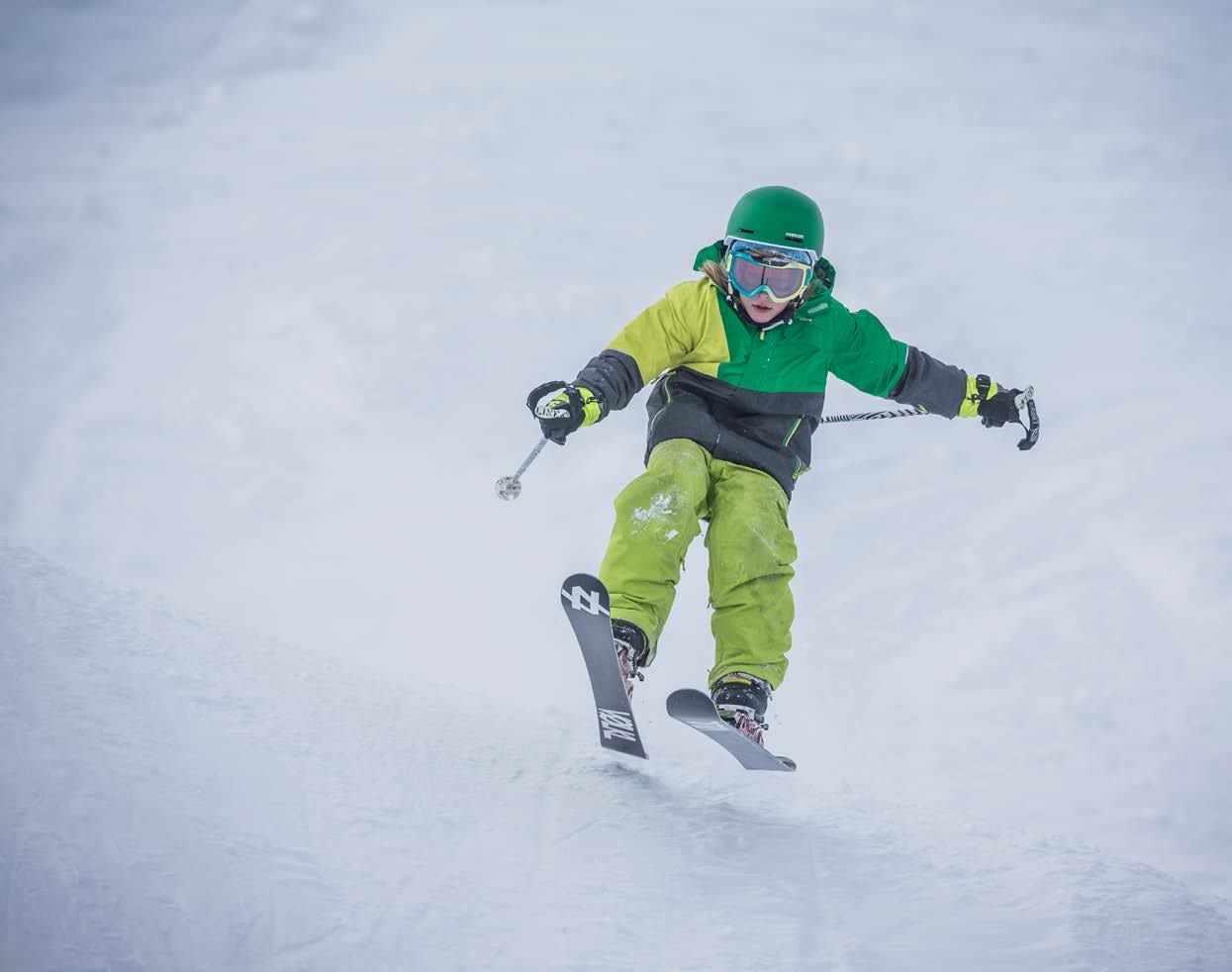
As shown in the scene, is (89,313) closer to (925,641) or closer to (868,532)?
(868,532)

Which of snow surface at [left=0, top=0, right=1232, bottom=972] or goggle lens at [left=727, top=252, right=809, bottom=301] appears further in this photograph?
goggle lens at [left=727, top=252, right=809, bottom=301]

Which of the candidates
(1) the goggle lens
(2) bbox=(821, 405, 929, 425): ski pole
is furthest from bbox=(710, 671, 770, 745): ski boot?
(1) the goggle lens

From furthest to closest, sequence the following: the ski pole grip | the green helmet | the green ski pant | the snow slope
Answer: the ski pole grip, the green helmet, the green ski pant, the snow slope

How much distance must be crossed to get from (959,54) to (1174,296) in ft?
23.1

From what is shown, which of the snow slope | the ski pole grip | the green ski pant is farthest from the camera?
the ski pole grip

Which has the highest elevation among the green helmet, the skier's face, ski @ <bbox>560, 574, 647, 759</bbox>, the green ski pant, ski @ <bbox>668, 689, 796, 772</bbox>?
the green helmet

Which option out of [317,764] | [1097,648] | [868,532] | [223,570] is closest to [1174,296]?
[868,532]

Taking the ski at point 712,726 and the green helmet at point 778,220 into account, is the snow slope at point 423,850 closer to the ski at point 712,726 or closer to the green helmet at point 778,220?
the ski at point 712,726

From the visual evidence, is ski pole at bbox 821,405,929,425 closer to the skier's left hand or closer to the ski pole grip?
the skier's left hand

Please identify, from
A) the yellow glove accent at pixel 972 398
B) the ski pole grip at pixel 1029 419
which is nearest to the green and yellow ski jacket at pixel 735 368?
the yellow glove accent at pixel 972 398

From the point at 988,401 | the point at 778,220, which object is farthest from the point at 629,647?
the point at 988,401

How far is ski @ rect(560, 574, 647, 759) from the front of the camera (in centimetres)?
317

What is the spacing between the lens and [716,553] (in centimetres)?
368

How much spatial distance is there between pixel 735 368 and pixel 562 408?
0.70m
